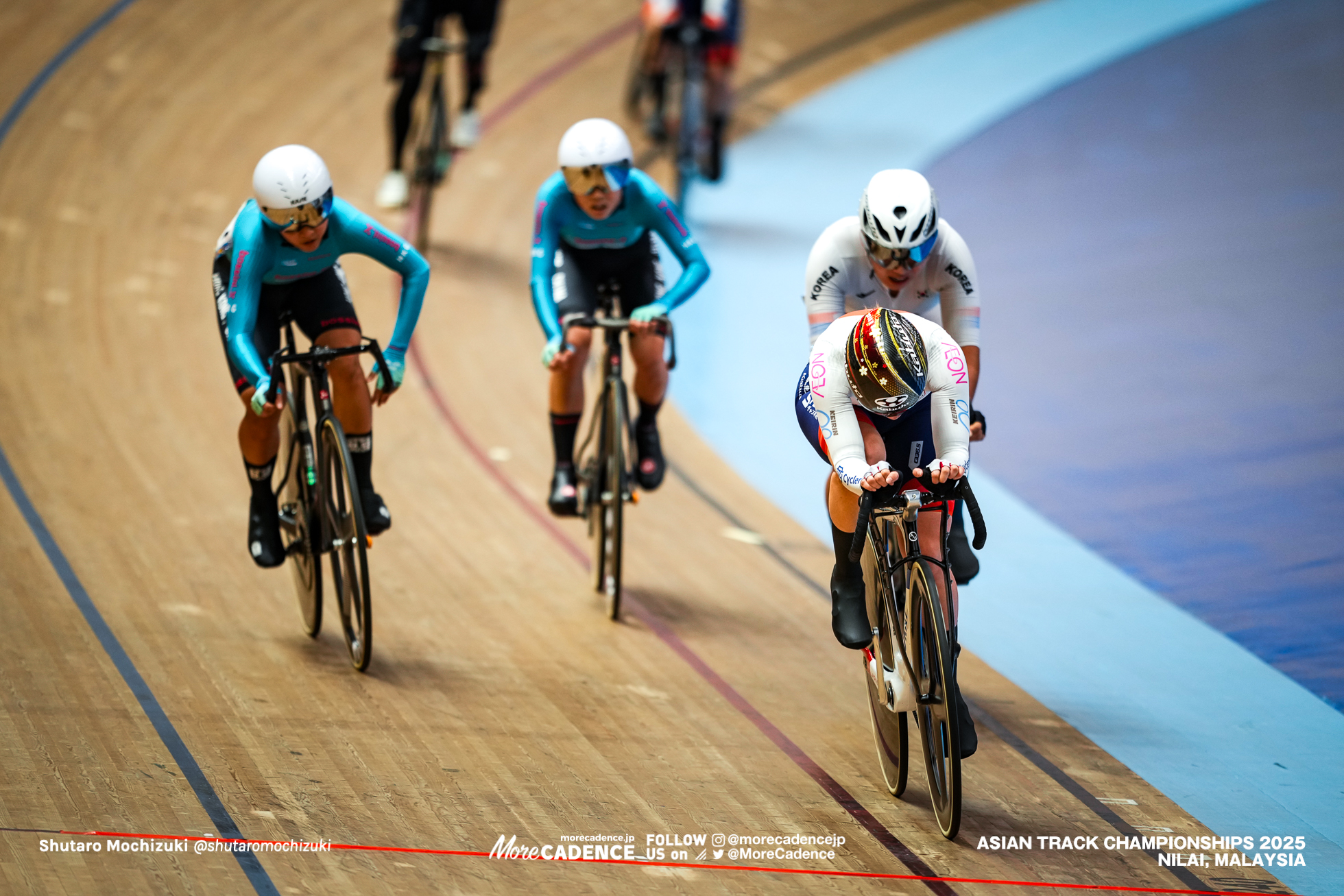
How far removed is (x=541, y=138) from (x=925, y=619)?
5742 millimetres

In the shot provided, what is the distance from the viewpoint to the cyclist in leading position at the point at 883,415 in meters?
3.10

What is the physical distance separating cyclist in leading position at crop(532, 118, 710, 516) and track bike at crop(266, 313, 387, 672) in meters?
0.68

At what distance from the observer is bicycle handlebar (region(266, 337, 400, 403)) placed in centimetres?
377

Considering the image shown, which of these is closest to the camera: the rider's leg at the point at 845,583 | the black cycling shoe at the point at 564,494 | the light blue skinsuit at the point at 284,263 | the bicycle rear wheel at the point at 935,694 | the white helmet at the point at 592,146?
the bicycle rear wheel at the point at 935,694

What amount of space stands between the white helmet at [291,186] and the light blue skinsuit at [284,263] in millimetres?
96

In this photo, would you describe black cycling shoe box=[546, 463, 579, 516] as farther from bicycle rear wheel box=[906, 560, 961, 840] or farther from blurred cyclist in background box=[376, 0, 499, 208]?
blurred cyclist in background box=[376, 0, 499, 208]

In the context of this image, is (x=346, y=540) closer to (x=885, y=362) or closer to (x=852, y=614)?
(x=852, y=614)

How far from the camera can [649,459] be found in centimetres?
466

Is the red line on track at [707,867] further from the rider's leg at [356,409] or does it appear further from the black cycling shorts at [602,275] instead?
the black cycling shorts at [602,275]

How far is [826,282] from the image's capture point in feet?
12.3

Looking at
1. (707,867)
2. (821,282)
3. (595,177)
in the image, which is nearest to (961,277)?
(821,282)

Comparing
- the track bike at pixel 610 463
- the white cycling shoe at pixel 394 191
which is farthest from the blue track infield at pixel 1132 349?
the white cycling shoe at pixel 394 191

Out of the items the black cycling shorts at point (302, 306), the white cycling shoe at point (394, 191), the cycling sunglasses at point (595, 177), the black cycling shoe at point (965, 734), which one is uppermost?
the white cycling shoe at point (394, 191)

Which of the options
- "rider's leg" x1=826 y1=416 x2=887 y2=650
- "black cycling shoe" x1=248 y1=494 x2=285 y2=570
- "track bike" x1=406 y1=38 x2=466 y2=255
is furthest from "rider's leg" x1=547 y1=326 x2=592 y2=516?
"track bike" x1=406 y1=38 x2=466 y2=255
